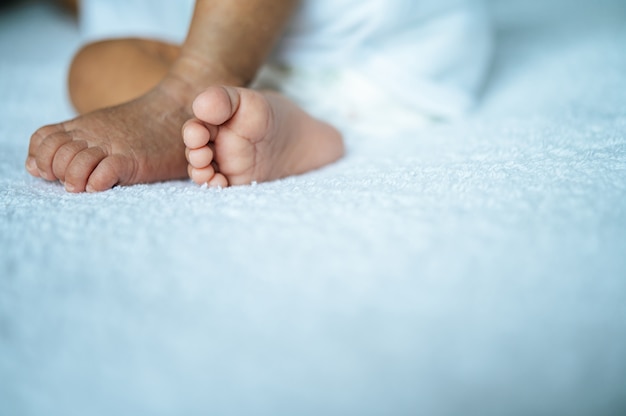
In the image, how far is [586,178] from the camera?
47 cm

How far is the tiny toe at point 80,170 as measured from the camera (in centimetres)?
53

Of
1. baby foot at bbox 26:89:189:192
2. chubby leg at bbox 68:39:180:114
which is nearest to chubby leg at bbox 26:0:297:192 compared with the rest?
Answer: baby foot at bbox 26:89:189:192

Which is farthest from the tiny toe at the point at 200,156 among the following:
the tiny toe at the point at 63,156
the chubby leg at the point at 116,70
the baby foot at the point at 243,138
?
the chubby leg at the point at 116,70

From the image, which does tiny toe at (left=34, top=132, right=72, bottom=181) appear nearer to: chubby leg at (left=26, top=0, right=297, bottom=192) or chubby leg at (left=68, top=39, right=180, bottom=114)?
chubby leg at (left=26, top=0, right=297, bottom=192)

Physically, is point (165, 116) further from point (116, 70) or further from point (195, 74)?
point (116, 70)

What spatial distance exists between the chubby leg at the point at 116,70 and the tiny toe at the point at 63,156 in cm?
23

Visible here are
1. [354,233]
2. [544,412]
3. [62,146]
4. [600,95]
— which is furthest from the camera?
[600,95]

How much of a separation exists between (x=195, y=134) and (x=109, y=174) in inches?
3.9

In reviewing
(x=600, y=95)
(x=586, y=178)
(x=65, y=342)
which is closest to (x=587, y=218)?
(x=586, y=178)

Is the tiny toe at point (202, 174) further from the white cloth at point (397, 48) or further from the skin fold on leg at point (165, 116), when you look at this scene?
the white cloth at point (397, 48)

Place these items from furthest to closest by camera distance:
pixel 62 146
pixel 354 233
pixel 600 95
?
pixel 600 95 < pixel 62 146 < pixel 354 233

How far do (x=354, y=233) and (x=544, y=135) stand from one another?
347 millimetres

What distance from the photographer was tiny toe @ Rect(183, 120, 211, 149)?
1.70 feet

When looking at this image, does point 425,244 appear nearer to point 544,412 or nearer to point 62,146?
point 544,412
